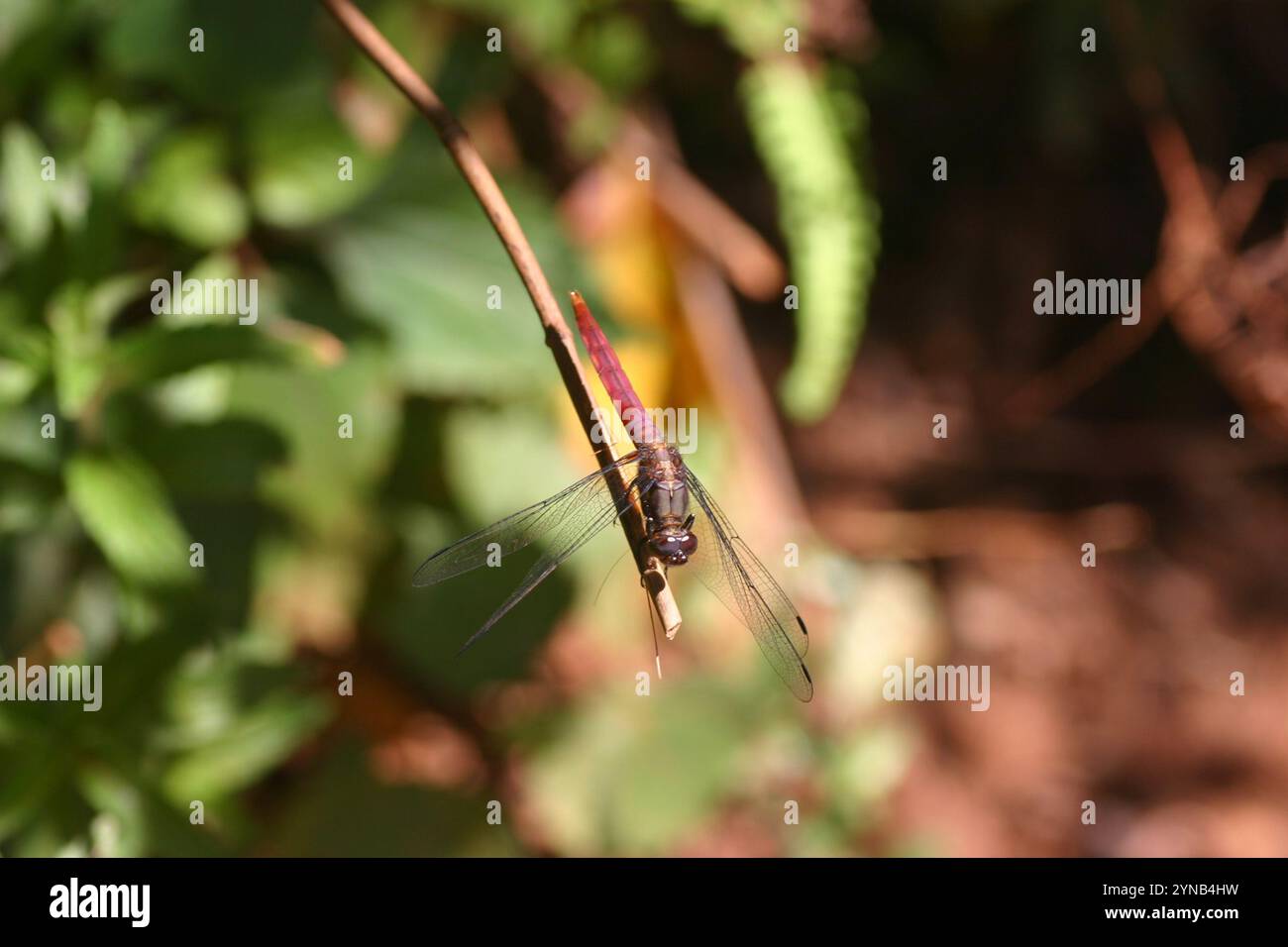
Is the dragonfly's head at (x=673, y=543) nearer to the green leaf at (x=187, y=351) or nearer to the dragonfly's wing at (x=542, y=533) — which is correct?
the dragonfly's wing at (x=542, y=533)

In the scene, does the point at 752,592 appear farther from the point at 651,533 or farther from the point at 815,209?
the point at 815,209

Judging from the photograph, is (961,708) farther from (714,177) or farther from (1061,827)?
(714,177)

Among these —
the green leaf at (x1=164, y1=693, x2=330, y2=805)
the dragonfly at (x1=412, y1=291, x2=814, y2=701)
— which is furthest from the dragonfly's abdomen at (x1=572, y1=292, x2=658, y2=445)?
the green leaf at (x1=164, y1=693, x2=330, y2=805)

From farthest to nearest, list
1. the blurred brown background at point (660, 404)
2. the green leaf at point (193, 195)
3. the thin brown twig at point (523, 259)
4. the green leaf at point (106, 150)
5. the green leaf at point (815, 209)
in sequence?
the green leaf at point (815, 209) → the green leaf at point (193, 195) → the blurred brown background at point (660, 404) → the green leaf at point (106, 150) → the thin brown twig at point (523, 259)

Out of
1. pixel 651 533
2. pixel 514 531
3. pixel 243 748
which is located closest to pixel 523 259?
pixel 651 533

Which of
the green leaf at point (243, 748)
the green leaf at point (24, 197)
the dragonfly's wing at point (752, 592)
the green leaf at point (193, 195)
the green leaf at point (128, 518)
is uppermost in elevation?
the green leaf at point (193, 195)

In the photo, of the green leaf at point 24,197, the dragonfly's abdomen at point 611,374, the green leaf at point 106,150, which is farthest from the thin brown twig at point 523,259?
the green leaf at point 24,197
